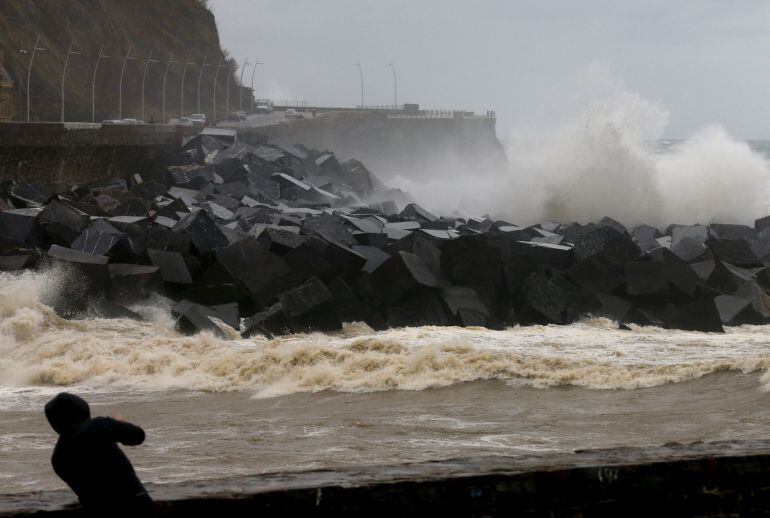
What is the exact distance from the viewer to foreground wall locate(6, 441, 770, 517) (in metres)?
4.18

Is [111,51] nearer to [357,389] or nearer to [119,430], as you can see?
[357,389]

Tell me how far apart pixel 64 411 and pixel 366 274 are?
1095 cm

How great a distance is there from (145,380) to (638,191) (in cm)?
2133

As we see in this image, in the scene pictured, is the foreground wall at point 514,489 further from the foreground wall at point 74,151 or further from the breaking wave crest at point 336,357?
the foreground wall at point 74,151

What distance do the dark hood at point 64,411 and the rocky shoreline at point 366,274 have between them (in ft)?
30.6

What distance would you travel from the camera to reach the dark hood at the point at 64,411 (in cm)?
380

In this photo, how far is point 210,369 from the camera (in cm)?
1154

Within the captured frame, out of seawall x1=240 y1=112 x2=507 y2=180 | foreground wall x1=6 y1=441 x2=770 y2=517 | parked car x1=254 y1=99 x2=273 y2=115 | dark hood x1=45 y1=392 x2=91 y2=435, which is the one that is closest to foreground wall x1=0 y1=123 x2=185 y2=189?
seawall x1=240 y1=112 x2=507 y2=180

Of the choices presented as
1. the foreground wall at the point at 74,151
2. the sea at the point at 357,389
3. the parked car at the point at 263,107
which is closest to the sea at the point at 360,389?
the sea at the point at 357,389

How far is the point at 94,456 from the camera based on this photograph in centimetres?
379

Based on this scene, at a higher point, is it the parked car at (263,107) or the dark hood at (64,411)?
the parked car at (263,107)

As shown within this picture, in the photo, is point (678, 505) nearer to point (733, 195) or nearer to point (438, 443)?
point (438, 443)

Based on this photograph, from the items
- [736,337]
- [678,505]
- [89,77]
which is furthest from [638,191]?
[89,77]

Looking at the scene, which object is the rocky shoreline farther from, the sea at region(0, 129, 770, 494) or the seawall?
the seawall
